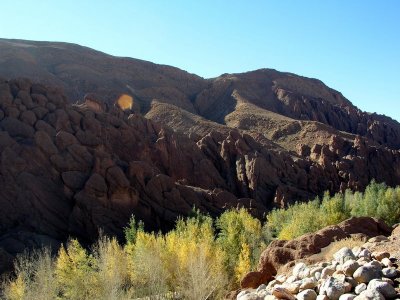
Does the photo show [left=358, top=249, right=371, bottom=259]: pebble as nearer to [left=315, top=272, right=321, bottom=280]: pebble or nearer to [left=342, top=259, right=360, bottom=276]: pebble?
[left=342, top=259, right=360, bottom=276]: pebble

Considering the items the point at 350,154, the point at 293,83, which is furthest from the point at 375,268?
the point at 293,83

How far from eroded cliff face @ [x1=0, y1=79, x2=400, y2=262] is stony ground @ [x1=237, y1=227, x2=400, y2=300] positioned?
33.0 meters

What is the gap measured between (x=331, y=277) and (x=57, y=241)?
36857mm

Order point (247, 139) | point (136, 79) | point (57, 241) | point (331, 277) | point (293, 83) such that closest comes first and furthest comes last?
point (331, 277) → point (57, 241) → point (247, 139) → point (136, 79) → point (293, 83)

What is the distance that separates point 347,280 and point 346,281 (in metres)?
0.06

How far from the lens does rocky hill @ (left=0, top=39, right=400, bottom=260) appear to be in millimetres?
46969

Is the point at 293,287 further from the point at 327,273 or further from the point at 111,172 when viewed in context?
A: the point at 111,172

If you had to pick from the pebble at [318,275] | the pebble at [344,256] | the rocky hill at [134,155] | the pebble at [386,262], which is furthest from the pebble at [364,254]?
the rocky hill at [134,155]

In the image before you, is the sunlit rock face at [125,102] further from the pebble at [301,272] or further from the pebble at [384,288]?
the pebble at [384,288]

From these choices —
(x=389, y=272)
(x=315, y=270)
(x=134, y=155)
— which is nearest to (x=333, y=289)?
(x=389, y=272)

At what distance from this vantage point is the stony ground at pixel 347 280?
32.1 ft

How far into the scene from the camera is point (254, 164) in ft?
232

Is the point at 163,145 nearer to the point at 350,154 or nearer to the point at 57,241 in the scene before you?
the point at 57,241

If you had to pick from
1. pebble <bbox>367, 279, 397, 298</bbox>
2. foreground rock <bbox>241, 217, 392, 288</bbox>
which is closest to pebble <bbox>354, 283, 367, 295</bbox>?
pebble <bbox>367, 279, 397, 298</bbox>
